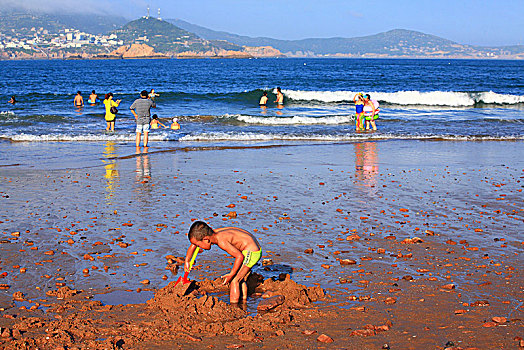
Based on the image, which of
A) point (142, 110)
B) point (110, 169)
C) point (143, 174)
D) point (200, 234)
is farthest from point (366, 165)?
point (200, 234)

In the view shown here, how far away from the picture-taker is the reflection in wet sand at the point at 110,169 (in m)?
11.2

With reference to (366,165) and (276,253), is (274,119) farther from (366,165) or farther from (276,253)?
(276,253)

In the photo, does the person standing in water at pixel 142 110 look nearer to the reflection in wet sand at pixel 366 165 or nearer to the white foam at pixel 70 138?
the white foam at pixel 70 138

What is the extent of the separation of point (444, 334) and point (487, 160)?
1156 centimetres

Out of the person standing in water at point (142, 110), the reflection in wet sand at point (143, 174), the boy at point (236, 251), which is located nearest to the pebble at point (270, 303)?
the boy at point (236, 251)

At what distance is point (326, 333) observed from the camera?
17.4ft

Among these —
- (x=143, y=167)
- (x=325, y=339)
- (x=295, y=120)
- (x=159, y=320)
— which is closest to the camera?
(x=325, y=339)

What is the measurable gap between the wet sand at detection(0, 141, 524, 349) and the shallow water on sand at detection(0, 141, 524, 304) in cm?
4

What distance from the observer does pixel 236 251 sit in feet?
19.9

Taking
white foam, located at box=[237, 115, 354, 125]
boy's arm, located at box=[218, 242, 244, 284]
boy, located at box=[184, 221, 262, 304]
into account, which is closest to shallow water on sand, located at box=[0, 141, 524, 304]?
boy, located at box=[184, 221, 262, 304]

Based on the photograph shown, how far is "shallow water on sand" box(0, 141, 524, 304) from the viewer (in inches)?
285

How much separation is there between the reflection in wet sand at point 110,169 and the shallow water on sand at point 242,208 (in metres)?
0.08

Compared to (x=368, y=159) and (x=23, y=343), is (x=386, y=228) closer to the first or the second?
(x=23, y=343)

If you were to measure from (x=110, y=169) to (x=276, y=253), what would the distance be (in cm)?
740
